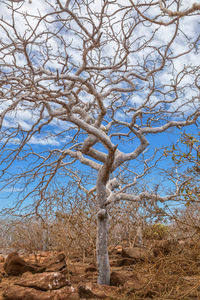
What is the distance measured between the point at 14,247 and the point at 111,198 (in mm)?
9360

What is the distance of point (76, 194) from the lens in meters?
9.71

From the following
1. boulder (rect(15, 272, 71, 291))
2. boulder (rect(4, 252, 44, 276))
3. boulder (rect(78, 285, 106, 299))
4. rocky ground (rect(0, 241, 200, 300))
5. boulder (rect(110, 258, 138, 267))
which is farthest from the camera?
boulder (rect(110, 258, 138, 267))

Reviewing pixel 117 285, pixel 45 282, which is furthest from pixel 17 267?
pixel 117 285

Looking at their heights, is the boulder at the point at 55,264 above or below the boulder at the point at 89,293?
above

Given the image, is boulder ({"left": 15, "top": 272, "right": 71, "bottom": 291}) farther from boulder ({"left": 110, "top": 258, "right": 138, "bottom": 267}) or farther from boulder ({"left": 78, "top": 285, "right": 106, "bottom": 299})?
boulder ({"left": 110, "top": 258, "right": 138, "bottom": 267})

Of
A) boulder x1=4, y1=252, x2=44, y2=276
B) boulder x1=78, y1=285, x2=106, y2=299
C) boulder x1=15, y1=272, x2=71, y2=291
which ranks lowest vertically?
boulder x1=78, y1=285, x2=106, y2=299

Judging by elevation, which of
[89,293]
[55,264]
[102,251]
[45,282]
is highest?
[102,251]

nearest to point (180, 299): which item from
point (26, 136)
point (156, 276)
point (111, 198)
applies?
point (156, 276)

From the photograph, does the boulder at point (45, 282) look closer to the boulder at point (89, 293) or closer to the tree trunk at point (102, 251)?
the boulder at point (89, 293)

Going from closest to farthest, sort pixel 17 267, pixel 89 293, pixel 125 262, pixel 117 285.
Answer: pixel 89 293, pixel 117 285, pixel 17 267, pixel 125 262

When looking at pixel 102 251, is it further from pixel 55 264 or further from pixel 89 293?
pixel 55 264

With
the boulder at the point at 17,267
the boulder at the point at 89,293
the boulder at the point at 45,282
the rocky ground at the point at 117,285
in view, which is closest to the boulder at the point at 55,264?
the rocky ground at the point at 117,285

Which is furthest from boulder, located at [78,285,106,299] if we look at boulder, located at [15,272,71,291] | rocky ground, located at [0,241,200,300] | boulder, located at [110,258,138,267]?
boulder, located at [110,258,138,267]

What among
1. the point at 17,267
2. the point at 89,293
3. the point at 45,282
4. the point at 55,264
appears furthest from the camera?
the point at 17,267
